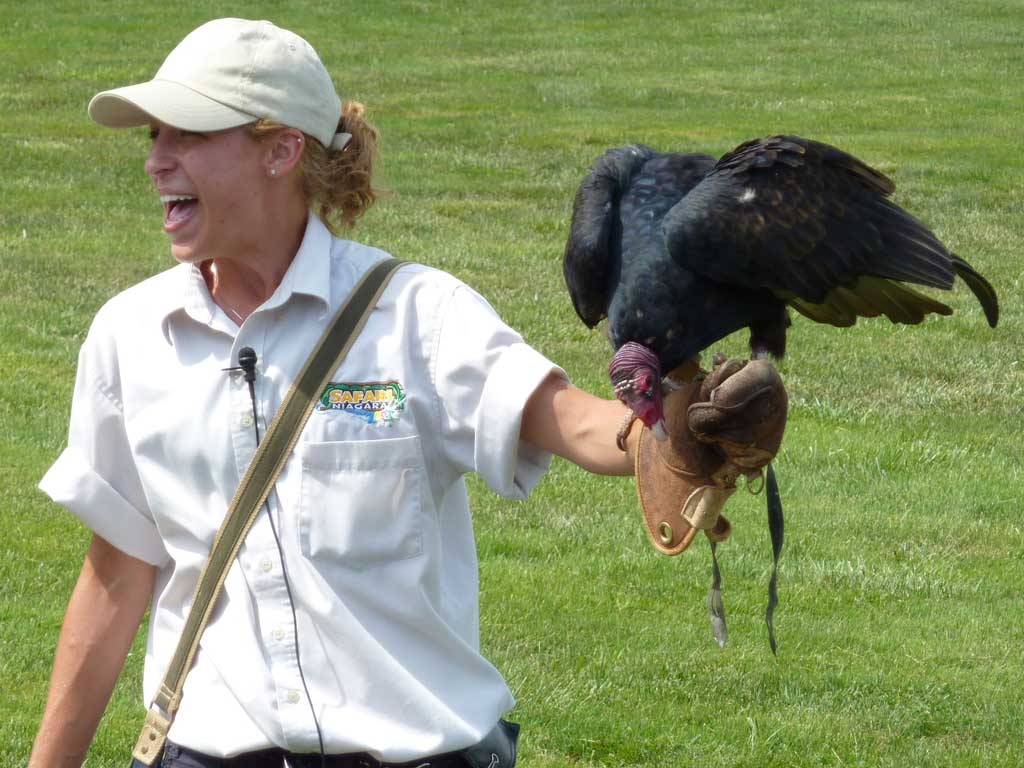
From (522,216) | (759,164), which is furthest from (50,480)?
(522,216)

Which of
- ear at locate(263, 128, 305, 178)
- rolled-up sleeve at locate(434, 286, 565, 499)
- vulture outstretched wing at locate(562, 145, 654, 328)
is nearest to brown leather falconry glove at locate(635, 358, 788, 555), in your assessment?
rolled-up sleeve at locate(434, 286, 565, 499)

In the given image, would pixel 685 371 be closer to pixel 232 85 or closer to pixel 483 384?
pixel 483 384

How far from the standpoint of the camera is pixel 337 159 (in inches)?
105

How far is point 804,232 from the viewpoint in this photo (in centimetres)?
389

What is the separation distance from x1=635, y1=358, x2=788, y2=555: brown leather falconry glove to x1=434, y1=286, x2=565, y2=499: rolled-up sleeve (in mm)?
203

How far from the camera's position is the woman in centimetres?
240

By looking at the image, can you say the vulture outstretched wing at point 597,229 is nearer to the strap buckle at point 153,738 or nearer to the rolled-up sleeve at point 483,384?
the rolled-up sleeve at point 483,384

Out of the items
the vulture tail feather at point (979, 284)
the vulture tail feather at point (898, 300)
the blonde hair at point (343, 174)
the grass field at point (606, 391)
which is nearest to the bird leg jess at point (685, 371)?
the vulture tail feather at point (898, 300)

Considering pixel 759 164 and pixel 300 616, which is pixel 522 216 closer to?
pixel 759 164

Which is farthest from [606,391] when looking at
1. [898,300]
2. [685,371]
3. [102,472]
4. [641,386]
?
[102,472]

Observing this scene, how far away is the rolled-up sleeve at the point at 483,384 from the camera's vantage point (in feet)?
7.84

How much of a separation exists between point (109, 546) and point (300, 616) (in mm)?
440

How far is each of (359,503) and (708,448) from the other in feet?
1.83

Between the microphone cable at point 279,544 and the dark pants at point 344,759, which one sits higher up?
the microphone cable at point 279,544
